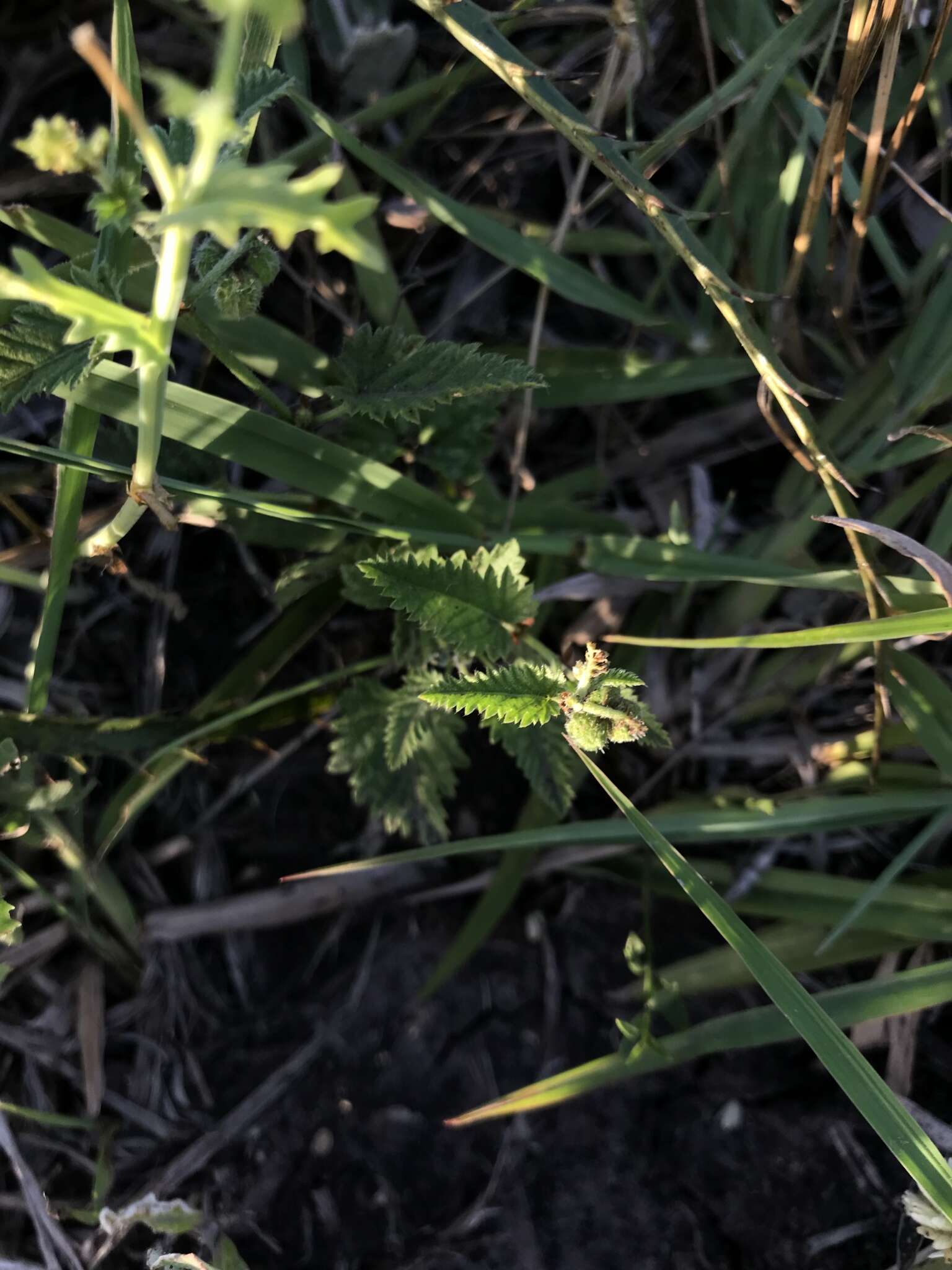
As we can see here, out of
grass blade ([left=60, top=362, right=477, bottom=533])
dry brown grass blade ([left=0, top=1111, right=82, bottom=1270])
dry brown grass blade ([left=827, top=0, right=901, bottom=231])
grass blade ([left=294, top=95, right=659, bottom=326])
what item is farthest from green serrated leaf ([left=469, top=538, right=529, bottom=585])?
dry brown grass blade ([left=0, top=1111, right=82, bottom=1270])

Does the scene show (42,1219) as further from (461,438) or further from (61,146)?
(61,146)

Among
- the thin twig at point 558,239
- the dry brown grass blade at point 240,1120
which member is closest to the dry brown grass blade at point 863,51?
the thin twig at point 558,239

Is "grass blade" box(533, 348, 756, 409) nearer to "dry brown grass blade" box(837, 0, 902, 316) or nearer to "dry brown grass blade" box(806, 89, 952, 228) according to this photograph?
"dry brown grass blade" box(837, 0, 902, 316)

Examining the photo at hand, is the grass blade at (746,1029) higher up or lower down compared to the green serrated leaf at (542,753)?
lower down

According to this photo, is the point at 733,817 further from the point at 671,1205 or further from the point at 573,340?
the point at 573,340

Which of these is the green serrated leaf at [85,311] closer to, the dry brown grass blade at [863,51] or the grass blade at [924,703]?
the dry brown grass blade at [863,51]

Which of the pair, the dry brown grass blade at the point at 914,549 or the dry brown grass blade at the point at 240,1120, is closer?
the dry brown grass blade at the point at 914,549

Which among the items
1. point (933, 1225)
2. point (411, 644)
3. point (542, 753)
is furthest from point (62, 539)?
point (933, 1225)
